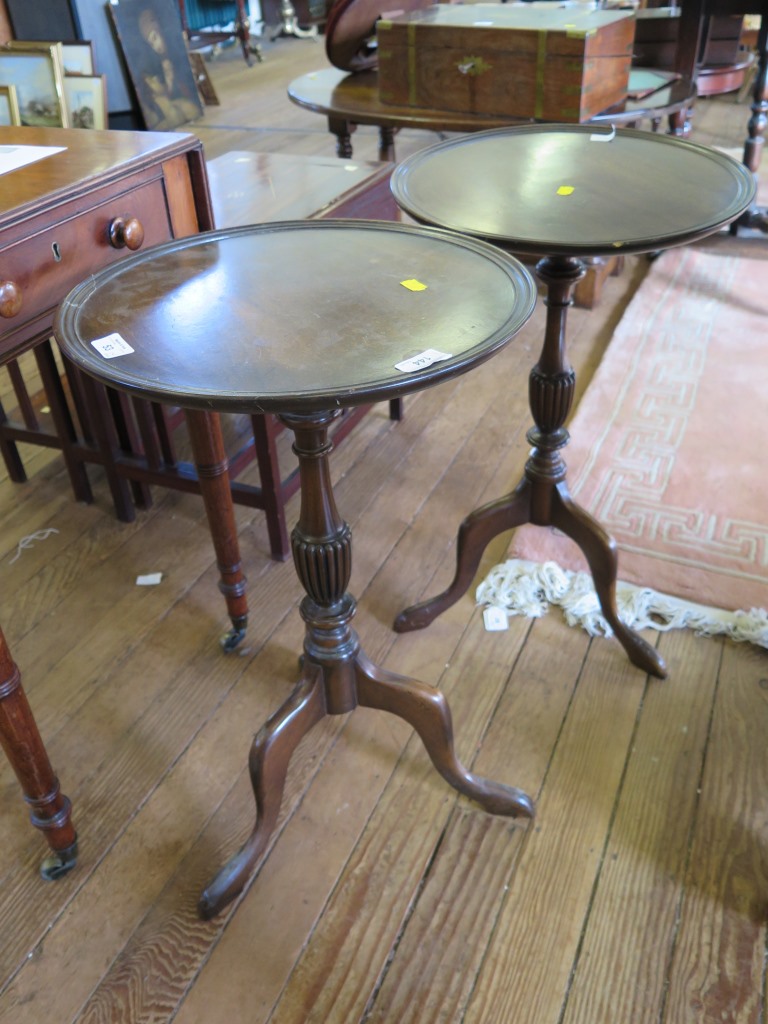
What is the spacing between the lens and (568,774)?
140 cm

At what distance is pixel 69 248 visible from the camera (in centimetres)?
115

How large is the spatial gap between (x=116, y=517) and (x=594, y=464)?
1.17 meters

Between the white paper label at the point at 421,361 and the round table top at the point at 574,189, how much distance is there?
0.38 metres

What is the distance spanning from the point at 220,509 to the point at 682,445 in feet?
4.04

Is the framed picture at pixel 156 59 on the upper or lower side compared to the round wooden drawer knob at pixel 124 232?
lower

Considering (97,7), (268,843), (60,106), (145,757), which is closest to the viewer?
(268,843)

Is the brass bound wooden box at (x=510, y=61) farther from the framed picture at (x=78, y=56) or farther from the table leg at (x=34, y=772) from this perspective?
the table leg at (x=34, y=772)

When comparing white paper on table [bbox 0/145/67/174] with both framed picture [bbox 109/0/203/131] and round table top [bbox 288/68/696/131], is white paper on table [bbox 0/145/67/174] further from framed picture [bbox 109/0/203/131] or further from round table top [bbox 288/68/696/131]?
framed picture [bbox 109/0/203/131]

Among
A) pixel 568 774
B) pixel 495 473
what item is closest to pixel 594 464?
pixel 495 473

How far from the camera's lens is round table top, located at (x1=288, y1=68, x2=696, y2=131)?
2.19m

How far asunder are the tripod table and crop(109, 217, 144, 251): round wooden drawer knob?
1.29 feet

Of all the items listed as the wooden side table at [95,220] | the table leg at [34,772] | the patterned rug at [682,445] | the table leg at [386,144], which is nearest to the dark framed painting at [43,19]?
the table leg at [386,144]

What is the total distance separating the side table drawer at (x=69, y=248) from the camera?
42.2 inches

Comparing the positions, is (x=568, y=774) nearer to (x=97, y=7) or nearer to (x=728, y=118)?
(x=97, y=7)
